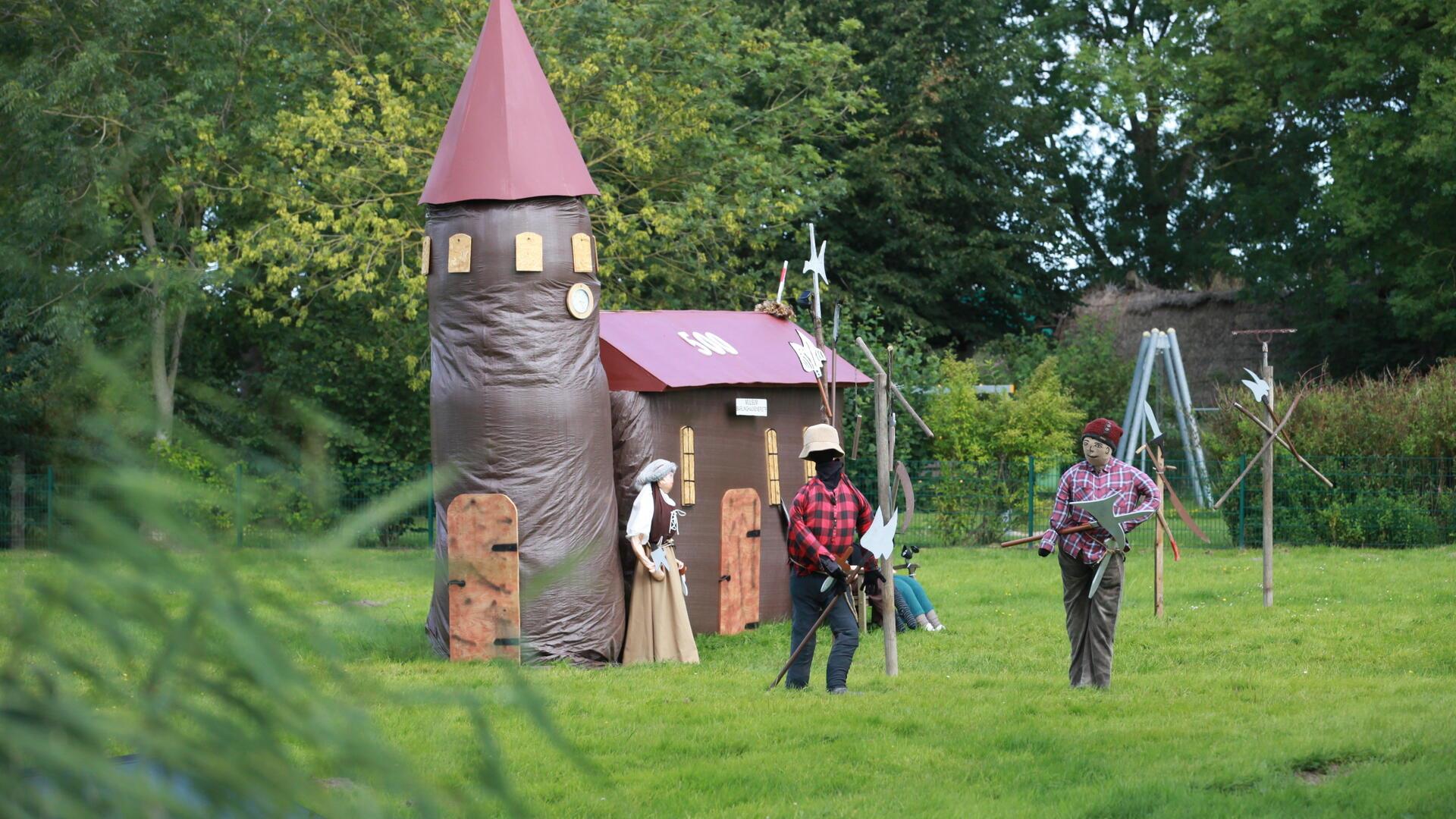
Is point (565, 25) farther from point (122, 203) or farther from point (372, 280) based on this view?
point (122, 203)

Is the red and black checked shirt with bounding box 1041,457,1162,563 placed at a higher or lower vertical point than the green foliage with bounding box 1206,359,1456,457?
lower

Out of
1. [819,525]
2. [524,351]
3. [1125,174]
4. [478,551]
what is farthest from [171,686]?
[1125,174]

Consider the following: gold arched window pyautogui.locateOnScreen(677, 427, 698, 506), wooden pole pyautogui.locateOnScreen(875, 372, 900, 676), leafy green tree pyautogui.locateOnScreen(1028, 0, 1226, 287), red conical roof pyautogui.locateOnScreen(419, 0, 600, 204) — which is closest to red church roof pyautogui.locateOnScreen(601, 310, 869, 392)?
gold arched window pyautogui.locateOnScreen(677, 427, 698, 506)

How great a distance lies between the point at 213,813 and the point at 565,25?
21800mm

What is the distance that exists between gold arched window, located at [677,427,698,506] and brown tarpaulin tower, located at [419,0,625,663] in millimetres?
1253

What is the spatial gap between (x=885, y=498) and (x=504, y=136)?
4.25 m

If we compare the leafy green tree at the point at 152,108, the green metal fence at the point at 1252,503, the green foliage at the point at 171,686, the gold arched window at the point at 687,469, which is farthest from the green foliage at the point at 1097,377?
the green foliage at the point at 171,686

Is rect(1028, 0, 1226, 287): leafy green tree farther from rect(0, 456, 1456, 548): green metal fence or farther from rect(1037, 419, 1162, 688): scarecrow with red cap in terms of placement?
rect(1037, 419, 1162, 688): scarecrow with red cap

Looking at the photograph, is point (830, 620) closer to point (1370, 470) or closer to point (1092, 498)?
point (1092, 498)

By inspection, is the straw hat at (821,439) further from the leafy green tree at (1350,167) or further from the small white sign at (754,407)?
the leafy green tree at (1350,167)

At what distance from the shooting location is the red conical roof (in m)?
11.4

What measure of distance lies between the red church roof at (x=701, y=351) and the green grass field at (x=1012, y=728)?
231 centimetres

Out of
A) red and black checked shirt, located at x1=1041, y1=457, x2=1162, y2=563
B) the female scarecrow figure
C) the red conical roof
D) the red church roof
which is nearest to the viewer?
red and black checked shirt, located at x1=1041, y1=457, x2=1162, y2=563

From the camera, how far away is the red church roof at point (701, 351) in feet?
41.8
